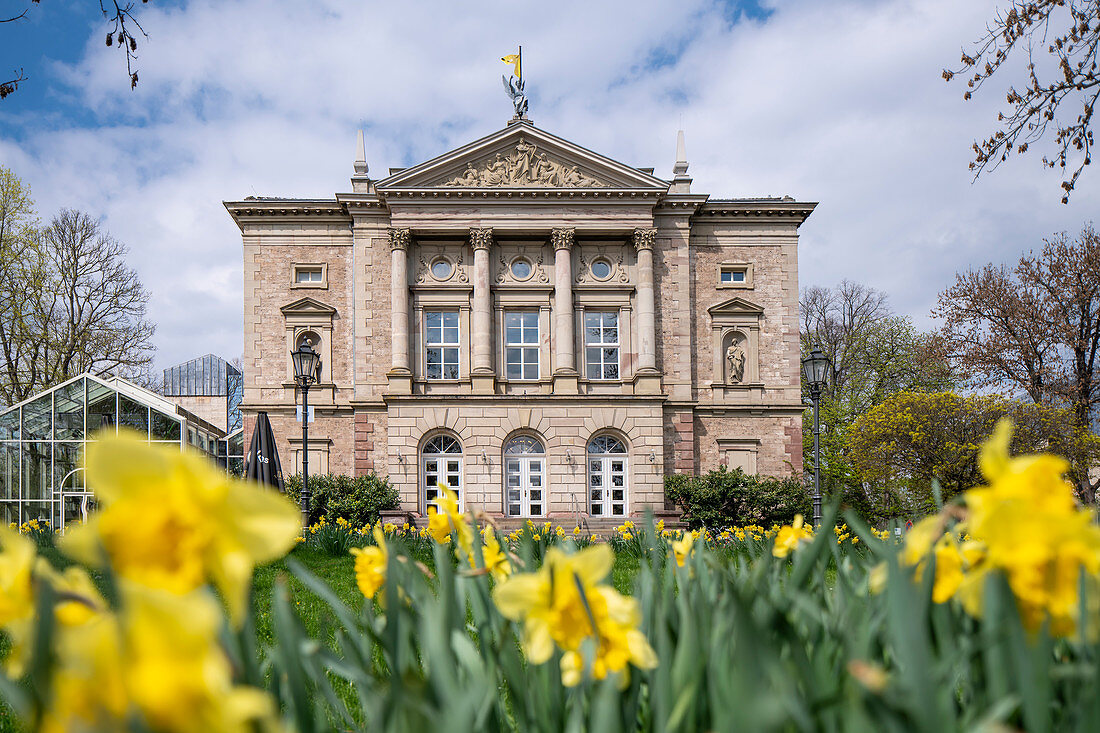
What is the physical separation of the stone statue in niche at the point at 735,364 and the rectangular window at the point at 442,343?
31.5 feet

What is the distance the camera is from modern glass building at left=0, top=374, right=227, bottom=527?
22.7 m

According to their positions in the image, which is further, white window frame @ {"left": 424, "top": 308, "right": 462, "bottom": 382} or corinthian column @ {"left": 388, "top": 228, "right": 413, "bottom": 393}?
white window frame @ {"left": 424, "top": 308, "right": 462, "bottom": 382}

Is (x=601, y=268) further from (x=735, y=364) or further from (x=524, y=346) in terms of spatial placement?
(x=735, y=364)

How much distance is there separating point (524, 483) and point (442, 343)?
18.2ft

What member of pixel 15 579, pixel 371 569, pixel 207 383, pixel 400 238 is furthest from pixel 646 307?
pixel 207 383

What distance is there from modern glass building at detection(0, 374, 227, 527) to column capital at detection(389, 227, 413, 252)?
8.77 m

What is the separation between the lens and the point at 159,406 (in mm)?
23719

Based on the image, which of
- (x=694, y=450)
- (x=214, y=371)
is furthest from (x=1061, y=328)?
(x=214, y=371)

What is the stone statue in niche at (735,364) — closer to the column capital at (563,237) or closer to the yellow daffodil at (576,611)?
the column capital at (563,237)

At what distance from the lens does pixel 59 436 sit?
23.0m

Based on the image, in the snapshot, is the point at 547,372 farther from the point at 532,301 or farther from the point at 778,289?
the point at 778,289

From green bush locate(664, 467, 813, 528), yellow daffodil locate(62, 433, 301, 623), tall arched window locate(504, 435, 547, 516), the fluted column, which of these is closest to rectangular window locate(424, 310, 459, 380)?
tall arched window locate(504, 435, 547, 516)

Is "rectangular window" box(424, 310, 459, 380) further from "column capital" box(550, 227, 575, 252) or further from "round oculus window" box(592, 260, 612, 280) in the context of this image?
"round oculus window" box(592, 260, 612, 280)

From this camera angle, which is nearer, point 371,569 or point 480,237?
point 371,569
